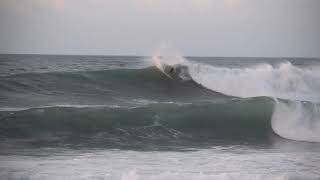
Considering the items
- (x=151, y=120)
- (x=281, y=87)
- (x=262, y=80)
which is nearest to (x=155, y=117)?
(x=151, y=120)

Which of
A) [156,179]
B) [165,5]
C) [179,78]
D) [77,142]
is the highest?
[165,5]

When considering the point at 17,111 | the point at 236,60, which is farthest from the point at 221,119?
the point at 17,111

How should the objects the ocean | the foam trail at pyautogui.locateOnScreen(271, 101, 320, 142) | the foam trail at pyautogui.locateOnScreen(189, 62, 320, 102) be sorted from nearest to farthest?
1. the ocean
2. the foam trail at pyautogui.locateOnScreen(189, 62, 320, 102)
3. the foam trail at pyautogui.locateOnScreen(271, 101, 320, 142)

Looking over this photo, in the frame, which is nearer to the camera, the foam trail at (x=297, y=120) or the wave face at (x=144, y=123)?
the wave face at (x=144, y=123)

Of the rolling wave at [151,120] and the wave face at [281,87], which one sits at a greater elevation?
the wave face at [281,87]

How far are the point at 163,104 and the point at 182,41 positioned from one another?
0.33 m

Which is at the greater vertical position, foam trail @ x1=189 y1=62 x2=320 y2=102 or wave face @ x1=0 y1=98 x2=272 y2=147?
foam trail @ x1=189 y1=62 x2=320 y2=102

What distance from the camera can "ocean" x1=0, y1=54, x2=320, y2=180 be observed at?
2.32 m

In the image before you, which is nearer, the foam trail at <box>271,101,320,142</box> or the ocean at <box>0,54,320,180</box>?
the ocean at <box>0,54,320,180</box>

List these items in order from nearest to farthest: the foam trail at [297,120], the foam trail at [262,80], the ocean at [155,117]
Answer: the ocean at [155,117], the foam trail at [262,80], the foam trail at [297,120]

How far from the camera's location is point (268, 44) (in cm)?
250

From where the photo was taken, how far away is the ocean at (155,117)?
2324mm

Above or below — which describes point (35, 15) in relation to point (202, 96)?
above

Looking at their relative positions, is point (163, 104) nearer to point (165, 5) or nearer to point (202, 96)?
point (202, 96)
